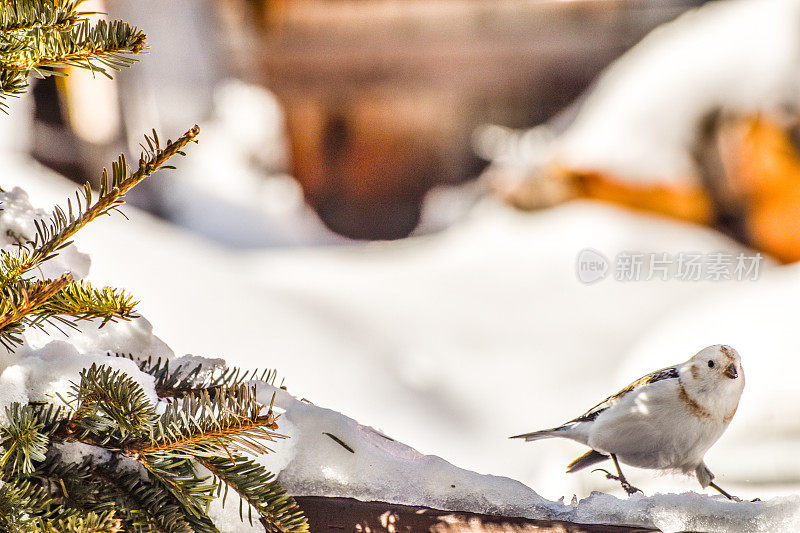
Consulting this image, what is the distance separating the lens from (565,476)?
1.30 feet

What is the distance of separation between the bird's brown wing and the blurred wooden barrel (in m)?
0.25

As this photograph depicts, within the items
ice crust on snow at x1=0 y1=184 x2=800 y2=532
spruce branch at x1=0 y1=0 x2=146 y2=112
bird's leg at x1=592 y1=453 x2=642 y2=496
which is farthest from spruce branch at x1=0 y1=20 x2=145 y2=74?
bird's leg at x1=592 y1=453 x2=642 y2=496

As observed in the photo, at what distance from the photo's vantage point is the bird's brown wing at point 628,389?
39 centimetres

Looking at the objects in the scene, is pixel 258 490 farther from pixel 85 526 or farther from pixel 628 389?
pixel 628 389

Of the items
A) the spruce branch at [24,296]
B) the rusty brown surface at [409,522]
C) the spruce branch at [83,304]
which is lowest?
the rusty brown surface at [409,522]

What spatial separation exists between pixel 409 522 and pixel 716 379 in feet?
0.62

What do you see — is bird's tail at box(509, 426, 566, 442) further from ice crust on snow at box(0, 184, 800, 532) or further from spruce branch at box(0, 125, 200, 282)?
spruce branch at box(0, 125, 200, 282)

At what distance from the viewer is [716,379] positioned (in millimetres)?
378

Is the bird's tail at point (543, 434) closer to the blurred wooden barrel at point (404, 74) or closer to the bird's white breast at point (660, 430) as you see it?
the bird's white breast at point (660, 430)

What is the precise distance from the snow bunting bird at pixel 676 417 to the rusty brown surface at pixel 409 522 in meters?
0.05

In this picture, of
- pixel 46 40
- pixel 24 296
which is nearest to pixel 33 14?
pixel 46 40

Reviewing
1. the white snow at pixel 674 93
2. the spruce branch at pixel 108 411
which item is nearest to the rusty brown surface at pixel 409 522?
the spruce branch at pixel 108 411

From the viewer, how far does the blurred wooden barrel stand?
0.60 meters

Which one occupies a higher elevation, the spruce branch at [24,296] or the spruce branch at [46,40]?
the spruce branch at [46,40]
